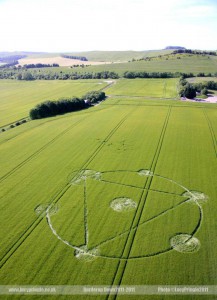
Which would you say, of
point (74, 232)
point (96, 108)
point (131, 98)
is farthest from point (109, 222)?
point (131, 98)

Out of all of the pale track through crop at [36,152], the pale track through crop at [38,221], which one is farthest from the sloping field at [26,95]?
the pale track through crop at [38,221]

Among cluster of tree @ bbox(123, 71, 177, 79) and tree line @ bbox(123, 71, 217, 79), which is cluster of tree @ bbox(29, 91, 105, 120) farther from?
tree line @ bbox(123, 71, 217, 79)

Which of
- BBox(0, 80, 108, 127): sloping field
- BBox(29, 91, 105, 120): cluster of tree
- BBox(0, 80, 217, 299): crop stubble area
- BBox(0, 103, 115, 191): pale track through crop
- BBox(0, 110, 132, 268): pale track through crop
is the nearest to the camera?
→ BBox(0, 80, 217, 299): crop stubble area

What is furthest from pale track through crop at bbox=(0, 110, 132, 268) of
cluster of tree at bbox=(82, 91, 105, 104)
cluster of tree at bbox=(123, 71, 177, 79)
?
cluster of tree at bbox=(123, 71, 177, 79)

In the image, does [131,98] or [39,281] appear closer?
[39,281]

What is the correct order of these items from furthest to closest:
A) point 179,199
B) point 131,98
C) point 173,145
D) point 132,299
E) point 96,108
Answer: point 131,98
point 96,108
point 173,145
point 179,199
point 132,299

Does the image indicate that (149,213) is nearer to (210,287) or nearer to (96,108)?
(210,287)
